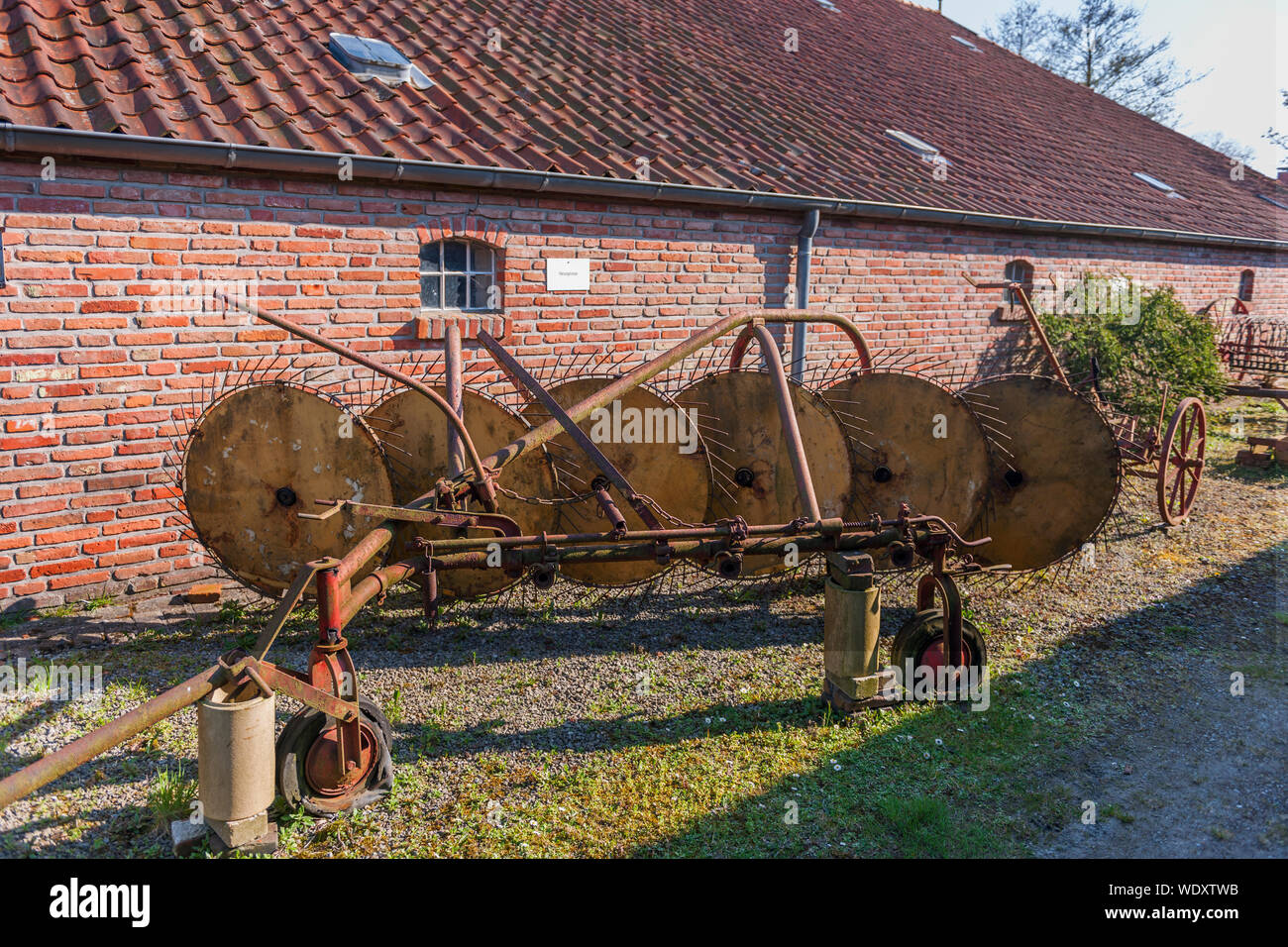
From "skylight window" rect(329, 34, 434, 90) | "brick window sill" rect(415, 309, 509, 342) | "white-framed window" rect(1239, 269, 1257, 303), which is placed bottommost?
"brick window sill" rect(415, 309, 509, 342)

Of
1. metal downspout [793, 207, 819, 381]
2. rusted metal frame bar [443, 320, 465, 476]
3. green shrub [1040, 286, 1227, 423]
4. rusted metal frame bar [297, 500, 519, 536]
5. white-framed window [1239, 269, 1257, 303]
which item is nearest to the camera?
rusted metal frame bar [297, 500, 519, 536]

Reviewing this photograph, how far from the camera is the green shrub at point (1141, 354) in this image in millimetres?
10906

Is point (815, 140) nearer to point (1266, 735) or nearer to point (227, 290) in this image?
point (227, 290)

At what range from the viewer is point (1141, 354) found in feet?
37.1

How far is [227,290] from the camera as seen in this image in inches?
234

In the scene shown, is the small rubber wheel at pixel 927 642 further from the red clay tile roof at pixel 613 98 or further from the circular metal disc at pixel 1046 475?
the red clay tile roof at pixel 613 98

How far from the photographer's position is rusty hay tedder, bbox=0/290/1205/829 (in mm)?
3732

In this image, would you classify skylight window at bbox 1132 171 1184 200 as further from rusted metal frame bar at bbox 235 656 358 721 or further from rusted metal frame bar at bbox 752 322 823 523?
rusted metal frame bar at bbox 235 656 358 721

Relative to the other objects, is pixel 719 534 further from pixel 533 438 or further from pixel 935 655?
pixel 935 655

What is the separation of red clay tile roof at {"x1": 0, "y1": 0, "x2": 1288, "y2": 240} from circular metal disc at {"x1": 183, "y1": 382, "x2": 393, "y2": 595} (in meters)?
1.87

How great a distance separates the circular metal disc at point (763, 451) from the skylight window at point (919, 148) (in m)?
6.65

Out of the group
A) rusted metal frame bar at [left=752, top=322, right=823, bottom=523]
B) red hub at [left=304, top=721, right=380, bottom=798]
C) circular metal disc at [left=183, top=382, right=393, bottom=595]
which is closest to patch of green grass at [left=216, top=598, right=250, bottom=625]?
circular metal disc at [left=183, top=382, right=393, bottom=595]

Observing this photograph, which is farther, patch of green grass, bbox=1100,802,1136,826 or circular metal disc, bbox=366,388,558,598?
circular metal disc, bbox=366,388,558,598

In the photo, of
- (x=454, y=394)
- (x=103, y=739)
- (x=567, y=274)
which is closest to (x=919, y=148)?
(x=567, y=274)
